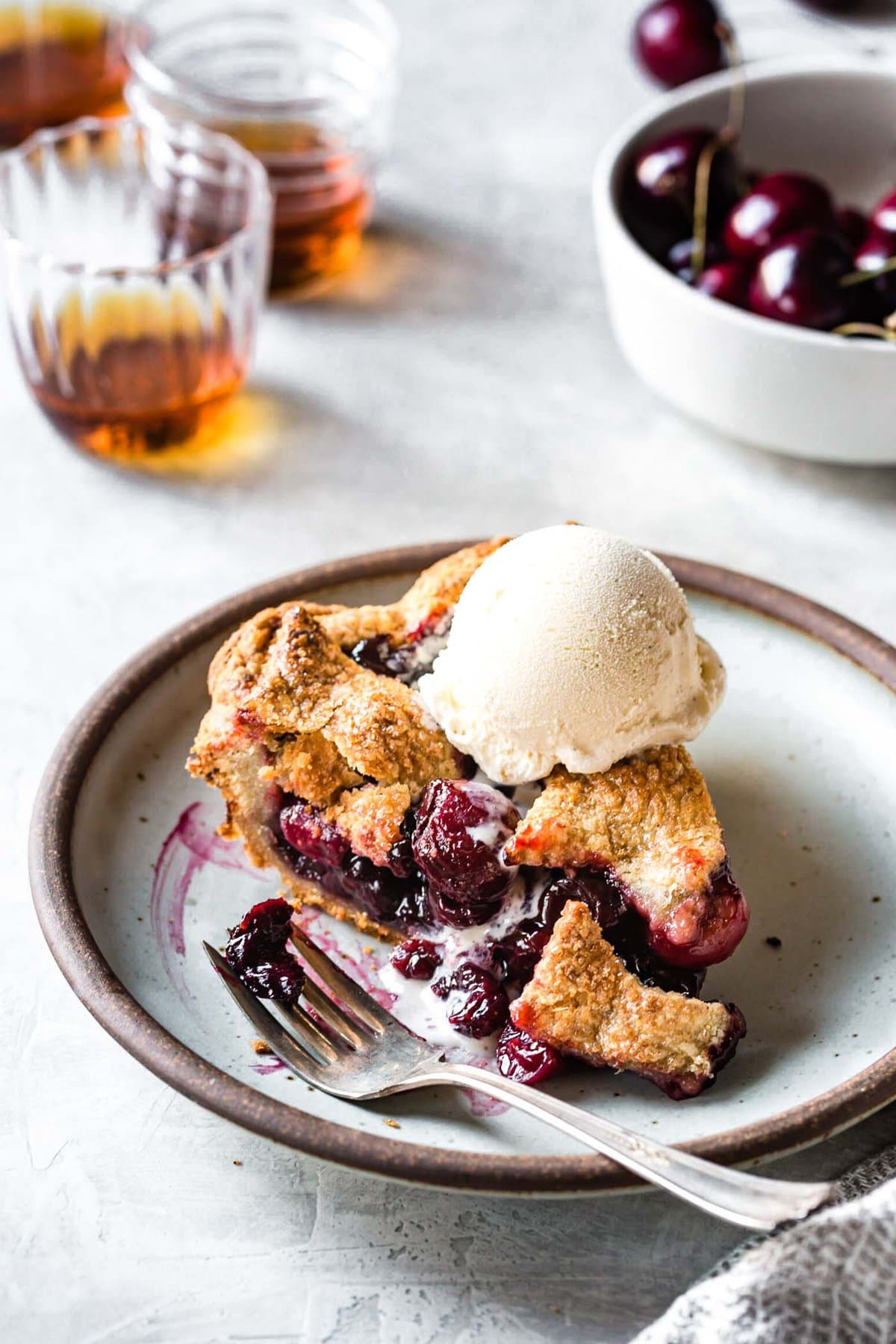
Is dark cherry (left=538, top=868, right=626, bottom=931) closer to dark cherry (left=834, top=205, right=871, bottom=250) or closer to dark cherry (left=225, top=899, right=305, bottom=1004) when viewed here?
dark cherry (left=225, top=899, right=305, bottom=1004)

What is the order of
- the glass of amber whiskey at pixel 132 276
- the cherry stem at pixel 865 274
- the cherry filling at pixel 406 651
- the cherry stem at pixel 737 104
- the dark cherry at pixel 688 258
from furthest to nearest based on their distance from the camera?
the cherry stem at pixel 737 104 → the dark cherry at pixel 688 258 → the glass of amber whiskey at pixel 132 276 → the cherry stem at pixel 865 274 → the cherry filling at pixel 406 651

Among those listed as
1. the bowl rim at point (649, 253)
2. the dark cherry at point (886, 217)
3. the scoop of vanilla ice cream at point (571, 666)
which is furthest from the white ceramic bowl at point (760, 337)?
the scoop of vanilla ice cream at point (571, 666)

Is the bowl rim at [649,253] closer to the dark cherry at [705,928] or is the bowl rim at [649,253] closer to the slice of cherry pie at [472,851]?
the slice of cherry pie at [472,851]

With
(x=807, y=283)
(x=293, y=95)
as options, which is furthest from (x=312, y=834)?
(x=293, y=95)

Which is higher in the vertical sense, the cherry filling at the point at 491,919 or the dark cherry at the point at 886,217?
the dark cherry at the point at 886,217

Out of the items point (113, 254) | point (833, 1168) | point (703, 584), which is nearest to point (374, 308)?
point (113, 254)

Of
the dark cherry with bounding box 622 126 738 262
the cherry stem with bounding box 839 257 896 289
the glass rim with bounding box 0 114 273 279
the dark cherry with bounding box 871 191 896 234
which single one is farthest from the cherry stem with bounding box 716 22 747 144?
the glass rim with bounding box 0 114 273 279

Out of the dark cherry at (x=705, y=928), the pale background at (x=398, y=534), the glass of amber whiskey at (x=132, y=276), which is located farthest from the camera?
the glass of amber whiskey at (x=132, y=276)

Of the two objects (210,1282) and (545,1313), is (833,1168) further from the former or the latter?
(210,1282)
